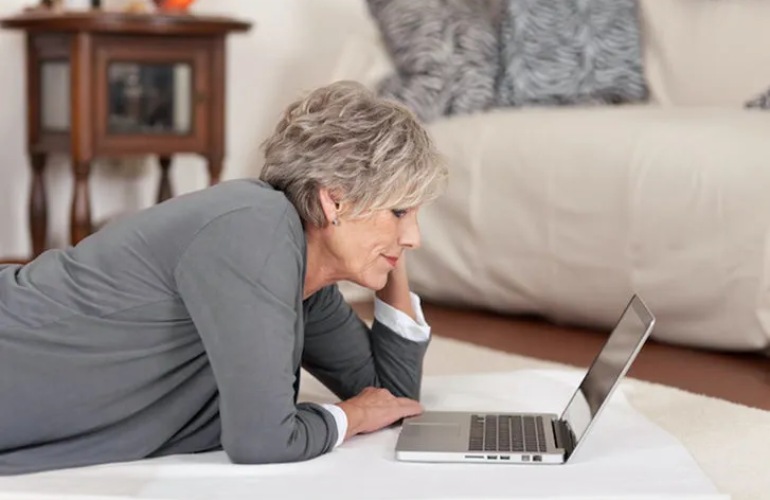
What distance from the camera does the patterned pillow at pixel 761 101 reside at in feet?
11.0

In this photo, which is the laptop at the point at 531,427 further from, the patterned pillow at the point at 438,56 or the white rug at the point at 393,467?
the patterned pillow at the point at 438,56

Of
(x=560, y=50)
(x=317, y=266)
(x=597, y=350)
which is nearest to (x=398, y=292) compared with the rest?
(x=317, y=266)

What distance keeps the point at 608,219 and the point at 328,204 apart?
Result: 1477mm

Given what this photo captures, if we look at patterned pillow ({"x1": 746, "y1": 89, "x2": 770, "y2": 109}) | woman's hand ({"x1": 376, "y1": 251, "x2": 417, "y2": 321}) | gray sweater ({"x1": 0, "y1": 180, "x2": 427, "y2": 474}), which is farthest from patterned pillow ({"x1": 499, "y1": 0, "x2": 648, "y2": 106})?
gray sweater ({"x1": 0, "y1": 180, "x2": 427, "y2": 474})

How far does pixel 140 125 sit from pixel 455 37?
987 mm

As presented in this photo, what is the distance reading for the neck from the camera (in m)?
1.88

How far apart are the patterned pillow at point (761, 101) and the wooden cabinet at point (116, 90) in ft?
5.03

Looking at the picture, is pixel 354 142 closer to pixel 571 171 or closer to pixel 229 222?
pixel 229 222

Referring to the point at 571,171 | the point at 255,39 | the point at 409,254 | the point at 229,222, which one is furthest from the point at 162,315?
the point at 255,39

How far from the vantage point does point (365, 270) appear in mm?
1893

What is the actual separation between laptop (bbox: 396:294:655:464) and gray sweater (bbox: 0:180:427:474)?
0.58ft

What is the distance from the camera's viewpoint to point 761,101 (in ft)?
11.1

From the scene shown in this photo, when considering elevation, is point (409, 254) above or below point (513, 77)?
below

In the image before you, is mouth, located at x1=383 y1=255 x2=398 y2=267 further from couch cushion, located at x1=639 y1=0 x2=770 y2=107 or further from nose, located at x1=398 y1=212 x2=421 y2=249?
couch cushion, located at x1=639 y1=0 x2=770 y2=107
